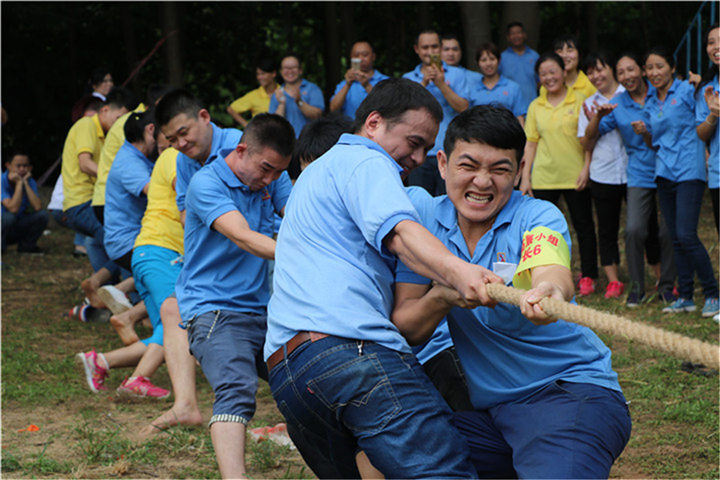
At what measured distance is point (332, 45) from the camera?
15156mm

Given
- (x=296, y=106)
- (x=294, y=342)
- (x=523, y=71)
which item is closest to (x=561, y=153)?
(x=523, y=71)

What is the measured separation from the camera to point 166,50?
41.6ft

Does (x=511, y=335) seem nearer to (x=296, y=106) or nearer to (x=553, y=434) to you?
(x=553, y=434)

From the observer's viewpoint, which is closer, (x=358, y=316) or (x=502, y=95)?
(x=358, y=316)

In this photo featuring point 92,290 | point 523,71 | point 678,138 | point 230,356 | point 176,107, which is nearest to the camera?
point 230,356

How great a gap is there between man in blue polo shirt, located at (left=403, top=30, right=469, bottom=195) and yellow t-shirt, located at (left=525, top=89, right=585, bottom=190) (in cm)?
66

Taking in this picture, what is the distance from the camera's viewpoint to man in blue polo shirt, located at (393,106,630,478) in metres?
2.42

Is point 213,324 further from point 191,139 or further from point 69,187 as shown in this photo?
point 69,187

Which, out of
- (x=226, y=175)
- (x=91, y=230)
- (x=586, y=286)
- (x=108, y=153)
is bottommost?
(x=586, y=286)

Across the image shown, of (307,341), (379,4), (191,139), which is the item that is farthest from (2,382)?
(379,4)

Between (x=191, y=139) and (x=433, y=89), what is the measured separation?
11.1 feet

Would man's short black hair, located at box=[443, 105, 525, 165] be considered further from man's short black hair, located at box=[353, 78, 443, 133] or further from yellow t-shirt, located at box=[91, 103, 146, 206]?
yellow t-shirt, located at box=[91, 103, 146, 206]

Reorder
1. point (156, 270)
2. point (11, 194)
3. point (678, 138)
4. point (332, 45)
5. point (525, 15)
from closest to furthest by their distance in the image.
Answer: point (156, 270)
point (678, 138)
point (525, 15)
point (11, 194)
point (332, 45)

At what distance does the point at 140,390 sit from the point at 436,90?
11.8ft
